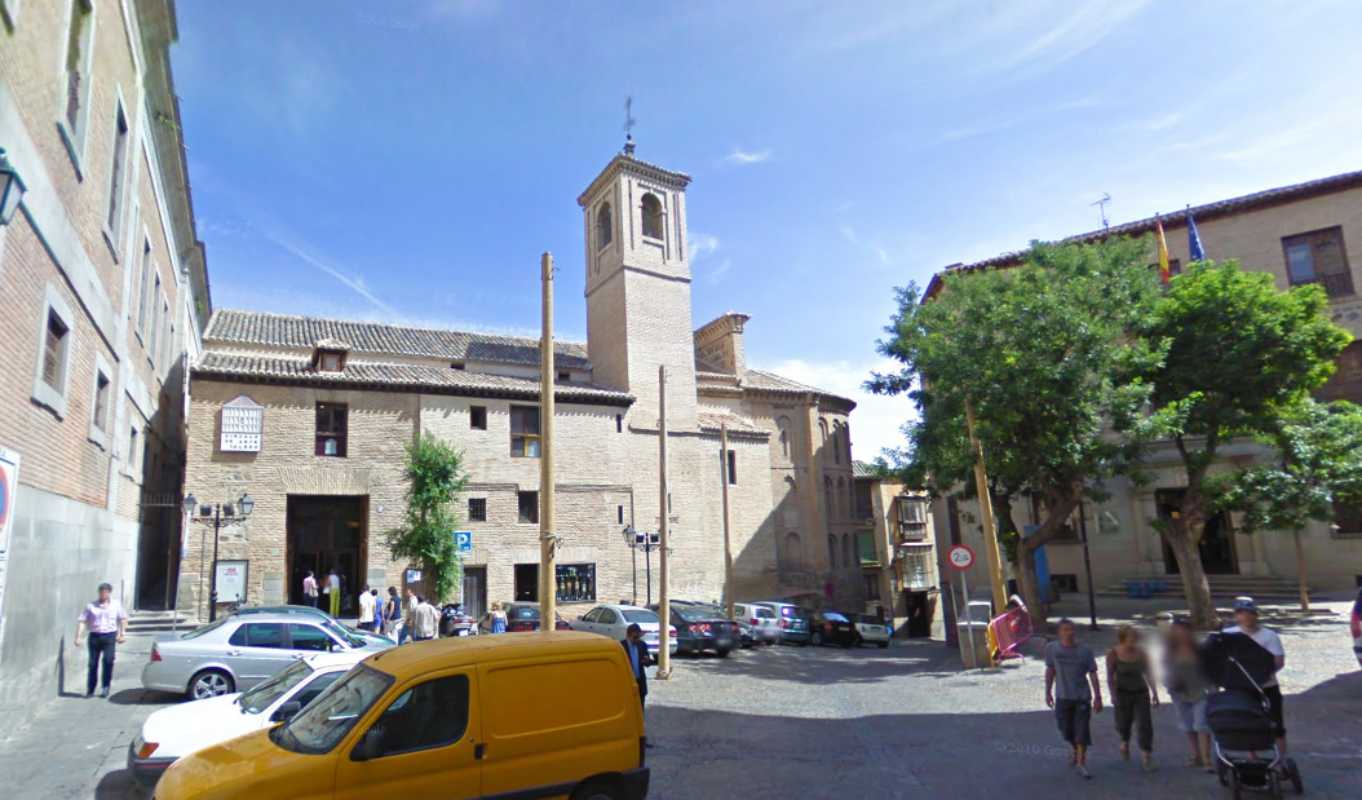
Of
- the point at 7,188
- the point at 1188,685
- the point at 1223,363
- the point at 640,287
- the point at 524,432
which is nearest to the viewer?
the point at 7,188

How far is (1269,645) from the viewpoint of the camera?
720 cm

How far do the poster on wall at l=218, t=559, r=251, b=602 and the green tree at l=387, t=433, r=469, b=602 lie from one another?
13.7 feet

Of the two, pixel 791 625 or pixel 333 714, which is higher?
pixel 333 714

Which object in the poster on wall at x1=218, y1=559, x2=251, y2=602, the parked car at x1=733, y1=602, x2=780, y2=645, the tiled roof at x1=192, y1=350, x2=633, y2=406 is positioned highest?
the tiled roof at x1=192, y1=350, x2=633, y2=406

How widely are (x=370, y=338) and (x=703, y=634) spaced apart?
68.2 feet

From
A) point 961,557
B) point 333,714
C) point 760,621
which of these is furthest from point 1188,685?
point 760,621

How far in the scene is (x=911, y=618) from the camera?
30.0m

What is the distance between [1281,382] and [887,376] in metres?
9.30

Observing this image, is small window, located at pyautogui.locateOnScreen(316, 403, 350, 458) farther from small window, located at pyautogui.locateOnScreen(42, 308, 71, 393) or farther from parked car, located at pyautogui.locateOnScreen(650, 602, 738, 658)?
small window, located at pyautogui.locateOnScreen(42, 308, 71, 393)

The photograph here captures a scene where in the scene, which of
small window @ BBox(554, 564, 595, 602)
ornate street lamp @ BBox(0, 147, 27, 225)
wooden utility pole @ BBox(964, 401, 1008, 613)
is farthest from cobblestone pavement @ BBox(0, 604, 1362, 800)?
small window @ BBox(554, 564, 595, 602)

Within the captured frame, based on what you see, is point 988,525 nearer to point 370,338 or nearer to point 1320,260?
point 1320,260

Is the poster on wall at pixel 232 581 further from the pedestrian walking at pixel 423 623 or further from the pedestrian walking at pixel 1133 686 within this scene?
the pedestrian walking at pixel 1133 686

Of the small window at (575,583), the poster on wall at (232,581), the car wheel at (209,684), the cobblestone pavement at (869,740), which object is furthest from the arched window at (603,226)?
the car wheel at (209,684)

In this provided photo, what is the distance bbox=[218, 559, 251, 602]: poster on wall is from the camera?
2212 cm
